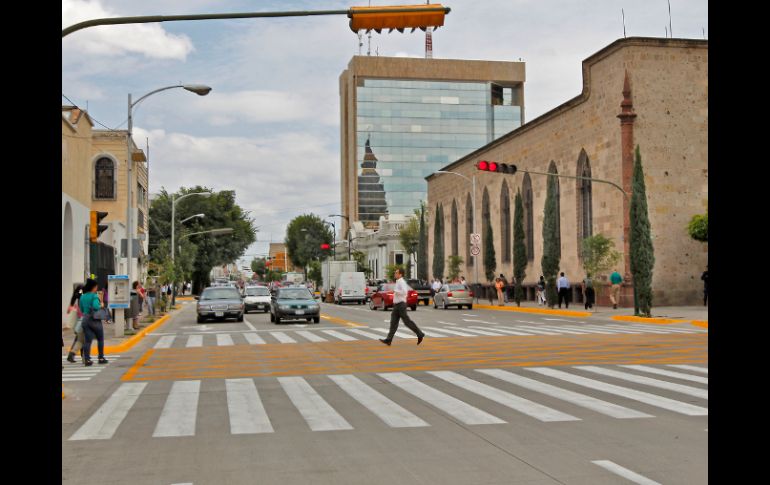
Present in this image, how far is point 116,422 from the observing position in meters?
10.0

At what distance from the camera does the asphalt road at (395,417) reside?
708 cm

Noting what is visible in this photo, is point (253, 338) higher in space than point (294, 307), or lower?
lower

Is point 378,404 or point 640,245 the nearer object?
point 378,404

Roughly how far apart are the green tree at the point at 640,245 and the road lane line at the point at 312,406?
23.8 metres

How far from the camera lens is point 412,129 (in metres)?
166

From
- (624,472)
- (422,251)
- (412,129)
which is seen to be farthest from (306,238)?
(624,472)

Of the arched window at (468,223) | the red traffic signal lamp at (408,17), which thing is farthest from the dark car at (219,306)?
the arched window at (468,223)

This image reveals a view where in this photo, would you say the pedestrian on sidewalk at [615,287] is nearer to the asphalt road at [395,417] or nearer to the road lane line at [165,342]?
the asphalt road at [395,417]

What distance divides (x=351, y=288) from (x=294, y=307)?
2866 centimetres

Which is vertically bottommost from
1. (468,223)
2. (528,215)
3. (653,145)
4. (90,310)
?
(90,310)

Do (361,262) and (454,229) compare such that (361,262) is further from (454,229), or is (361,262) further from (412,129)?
(412,129)

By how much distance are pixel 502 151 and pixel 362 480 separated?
2370 inches

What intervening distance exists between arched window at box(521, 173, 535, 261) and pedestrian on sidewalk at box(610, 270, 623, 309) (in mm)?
16183

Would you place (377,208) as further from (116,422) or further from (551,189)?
(116,422)
